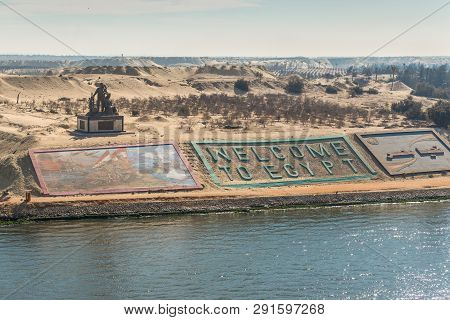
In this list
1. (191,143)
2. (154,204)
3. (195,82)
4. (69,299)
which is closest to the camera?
(69,299)

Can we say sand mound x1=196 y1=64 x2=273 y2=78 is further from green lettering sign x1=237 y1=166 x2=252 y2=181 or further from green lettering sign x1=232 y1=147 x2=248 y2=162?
green lettering sign x1=237 y1=166 x2=252 y2=181

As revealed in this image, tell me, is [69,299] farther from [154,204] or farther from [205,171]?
[205,171]

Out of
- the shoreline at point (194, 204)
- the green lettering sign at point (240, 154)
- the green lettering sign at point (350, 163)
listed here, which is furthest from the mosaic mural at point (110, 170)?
the green lettering sign at point (350, 163)

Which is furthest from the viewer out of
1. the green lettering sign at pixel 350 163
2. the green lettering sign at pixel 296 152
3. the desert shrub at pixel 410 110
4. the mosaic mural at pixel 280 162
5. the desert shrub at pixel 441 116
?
the desert shrub at pixel 410 110

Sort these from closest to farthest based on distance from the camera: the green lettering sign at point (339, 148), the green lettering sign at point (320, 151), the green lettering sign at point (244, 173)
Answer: the green lettering sign at point (244, 173)
the green lettering sign at point (320, 151)
the green lettering sign at point (339, 148)

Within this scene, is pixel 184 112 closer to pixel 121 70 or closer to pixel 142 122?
pixel 142 122

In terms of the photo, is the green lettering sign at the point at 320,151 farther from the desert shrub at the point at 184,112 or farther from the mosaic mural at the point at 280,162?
the desert shrub at the point at 184,112

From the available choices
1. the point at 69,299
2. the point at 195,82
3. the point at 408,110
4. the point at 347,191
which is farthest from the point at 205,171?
the point at 195,82
